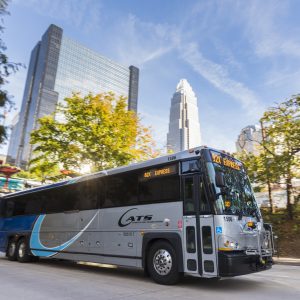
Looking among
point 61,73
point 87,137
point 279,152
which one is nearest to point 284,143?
point 279,152

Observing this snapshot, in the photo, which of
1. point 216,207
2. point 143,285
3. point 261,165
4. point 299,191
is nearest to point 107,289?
point 143,285

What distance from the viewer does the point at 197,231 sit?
7.99 metres

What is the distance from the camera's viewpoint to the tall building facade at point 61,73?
152m

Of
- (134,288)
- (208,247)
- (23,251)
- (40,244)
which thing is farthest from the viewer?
(23,251)

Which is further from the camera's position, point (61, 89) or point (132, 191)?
point (61, 89)

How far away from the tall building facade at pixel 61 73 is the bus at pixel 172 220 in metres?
140

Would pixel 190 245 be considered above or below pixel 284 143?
below

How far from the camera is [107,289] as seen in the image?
307 inches

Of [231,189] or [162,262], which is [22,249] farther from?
[231,189]

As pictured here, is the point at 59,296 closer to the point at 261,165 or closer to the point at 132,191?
the point at 132,191

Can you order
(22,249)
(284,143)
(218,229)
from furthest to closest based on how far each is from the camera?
(284,143) → (22,249) → (218,229)

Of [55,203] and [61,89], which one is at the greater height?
[61,89]

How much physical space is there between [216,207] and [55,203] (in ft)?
25.7

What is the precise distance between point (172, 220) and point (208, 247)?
1.26m
